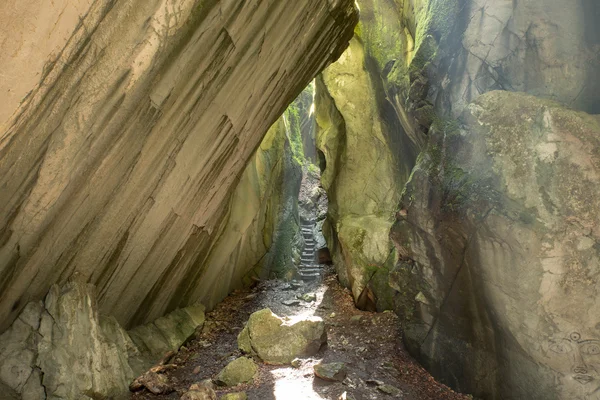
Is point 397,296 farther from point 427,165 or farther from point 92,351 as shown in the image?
point 92,351

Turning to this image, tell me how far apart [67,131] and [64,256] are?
244 cm

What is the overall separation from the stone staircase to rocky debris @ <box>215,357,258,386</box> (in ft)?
32.8

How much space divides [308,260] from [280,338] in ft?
36.7

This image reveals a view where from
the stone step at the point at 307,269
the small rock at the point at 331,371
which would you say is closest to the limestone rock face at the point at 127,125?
the small rock at the point at 331,371

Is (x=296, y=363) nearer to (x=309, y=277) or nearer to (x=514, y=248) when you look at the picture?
(x=514, y=248)

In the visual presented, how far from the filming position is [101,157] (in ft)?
20.9

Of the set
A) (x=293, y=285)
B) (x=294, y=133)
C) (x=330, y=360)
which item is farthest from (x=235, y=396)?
(x=294, y=133)

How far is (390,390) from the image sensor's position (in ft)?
28.6

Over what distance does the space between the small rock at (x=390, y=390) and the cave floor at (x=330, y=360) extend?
0.03 meters

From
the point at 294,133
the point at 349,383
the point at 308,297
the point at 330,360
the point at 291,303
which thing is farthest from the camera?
the point at 294,133

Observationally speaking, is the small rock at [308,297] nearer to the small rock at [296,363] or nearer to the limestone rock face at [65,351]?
the small rock at [296,363]

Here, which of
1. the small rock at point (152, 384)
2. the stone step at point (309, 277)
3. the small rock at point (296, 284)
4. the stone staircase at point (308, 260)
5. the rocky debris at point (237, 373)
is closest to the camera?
the small rock at point (152, 384)

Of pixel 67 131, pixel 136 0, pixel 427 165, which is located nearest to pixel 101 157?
pixel 67 131

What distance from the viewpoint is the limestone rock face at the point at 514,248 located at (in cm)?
687
